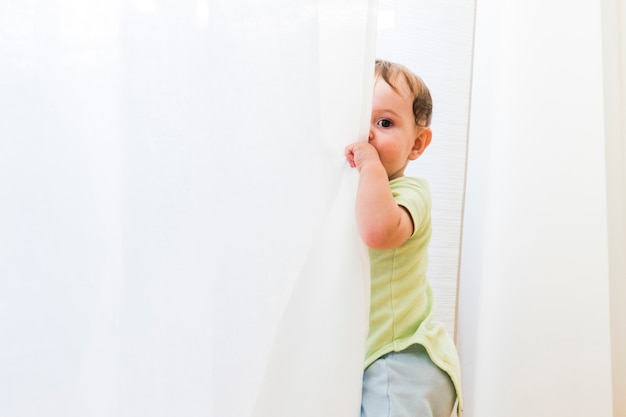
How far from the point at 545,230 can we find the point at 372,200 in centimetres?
44

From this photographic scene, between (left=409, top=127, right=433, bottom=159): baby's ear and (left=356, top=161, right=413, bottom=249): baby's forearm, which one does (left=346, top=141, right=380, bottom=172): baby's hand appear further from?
(left=409, top=127, right=433, bottom=159): baby's ear

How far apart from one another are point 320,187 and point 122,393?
29cm

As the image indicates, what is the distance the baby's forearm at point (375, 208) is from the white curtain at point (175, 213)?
0.9 inches

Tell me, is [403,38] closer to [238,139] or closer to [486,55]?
[486,55]

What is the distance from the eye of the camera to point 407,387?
802mm

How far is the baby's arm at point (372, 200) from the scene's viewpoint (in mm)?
723

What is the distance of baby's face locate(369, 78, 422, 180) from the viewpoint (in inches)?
33.0

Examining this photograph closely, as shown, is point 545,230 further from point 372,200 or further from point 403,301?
point 372,200

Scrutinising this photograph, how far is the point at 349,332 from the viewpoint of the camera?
0.70 meters

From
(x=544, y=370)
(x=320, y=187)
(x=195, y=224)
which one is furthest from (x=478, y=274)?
(x=195, y=224)

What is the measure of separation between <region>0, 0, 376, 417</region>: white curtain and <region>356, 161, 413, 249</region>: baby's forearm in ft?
0.07

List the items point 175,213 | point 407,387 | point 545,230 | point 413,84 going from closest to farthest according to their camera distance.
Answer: point 175,213 < point 407,387 < point 413,84 < point 545,230

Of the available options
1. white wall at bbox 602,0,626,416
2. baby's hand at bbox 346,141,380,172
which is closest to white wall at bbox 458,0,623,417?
white wall at bbox 602,0,626,416

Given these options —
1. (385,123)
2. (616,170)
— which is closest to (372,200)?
(385,123)
